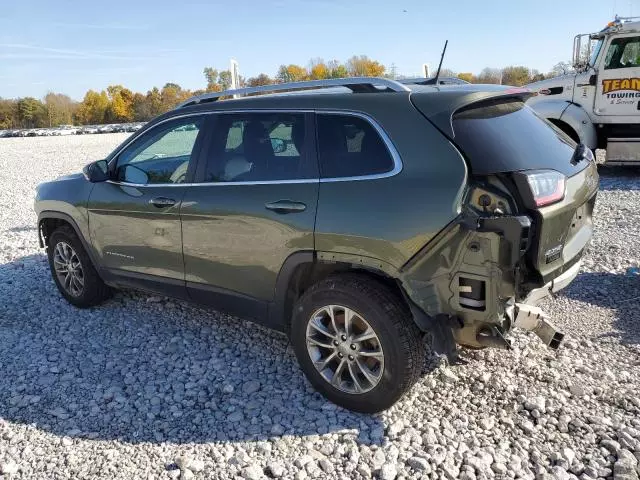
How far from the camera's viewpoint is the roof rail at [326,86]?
3.40 meters

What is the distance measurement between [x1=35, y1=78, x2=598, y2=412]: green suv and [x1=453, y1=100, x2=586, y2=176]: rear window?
1 centimetres

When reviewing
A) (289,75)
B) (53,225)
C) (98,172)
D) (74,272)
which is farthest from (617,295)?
(289,75)

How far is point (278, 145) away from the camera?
365cm

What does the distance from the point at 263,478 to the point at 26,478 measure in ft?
4.19

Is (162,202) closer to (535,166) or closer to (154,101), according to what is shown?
(535,166)

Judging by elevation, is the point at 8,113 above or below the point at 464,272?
above

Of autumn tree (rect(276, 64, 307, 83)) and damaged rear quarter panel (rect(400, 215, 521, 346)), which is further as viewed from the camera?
autumn tree (rect(276, 64, 307, 83))

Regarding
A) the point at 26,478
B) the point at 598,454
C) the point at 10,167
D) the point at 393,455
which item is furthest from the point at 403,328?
the point at 10,167

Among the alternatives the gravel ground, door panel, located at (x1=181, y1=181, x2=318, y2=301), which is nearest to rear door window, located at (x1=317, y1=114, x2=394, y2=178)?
door panel, located at (x1=181, y1=181, x2=318, y2=301)

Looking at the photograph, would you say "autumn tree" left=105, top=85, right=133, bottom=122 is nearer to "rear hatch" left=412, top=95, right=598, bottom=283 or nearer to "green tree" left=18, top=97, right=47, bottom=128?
"green tree" left=18, top=97, right=47, bottom=128

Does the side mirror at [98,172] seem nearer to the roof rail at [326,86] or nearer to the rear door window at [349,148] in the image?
the roof rail at [326,86]

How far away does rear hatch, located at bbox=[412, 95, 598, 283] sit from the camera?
287 centimetres

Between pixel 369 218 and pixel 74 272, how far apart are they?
328 centimetres

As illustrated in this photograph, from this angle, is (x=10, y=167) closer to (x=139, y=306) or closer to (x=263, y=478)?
(x=139, y=306)
